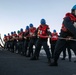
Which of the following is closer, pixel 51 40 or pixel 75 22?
pixel 75 22

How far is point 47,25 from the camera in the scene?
39.5 feet

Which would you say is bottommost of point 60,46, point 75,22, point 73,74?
point 73,74

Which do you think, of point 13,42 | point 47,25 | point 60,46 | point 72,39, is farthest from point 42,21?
point 13,42

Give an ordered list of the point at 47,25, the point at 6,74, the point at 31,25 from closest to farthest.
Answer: the point at 6,74
the point at 47,25
the point at 31,25

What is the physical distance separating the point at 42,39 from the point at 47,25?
0.61 meters

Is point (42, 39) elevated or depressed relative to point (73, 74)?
elevated

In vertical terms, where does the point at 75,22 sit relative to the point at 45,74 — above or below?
above

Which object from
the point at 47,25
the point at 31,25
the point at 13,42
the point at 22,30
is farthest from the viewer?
the point at 13,42

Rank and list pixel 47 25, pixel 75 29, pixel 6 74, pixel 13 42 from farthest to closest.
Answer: pixel 13 42
pixel 47 25
pixel 75 29
pixel 6 74

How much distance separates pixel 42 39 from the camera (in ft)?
40.0

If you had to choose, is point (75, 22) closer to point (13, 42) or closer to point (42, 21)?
point (42, 21)

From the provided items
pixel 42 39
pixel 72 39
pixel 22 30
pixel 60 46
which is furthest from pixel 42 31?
pixel 22 30

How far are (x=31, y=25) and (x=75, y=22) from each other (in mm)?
8241

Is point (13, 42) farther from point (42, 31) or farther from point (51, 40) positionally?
point (42, 31)
